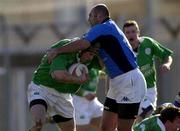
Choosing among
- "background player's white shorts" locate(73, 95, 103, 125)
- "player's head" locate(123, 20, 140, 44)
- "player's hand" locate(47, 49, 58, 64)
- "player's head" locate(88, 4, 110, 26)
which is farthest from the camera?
"background player's white shorts" locate(73, 95, 103, 125)

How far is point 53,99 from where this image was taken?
43.1 feet

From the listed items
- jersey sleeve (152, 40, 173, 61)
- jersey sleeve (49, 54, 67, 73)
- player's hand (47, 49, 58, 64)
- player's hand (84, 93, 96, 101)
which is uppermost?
player's hand (47, 49, 58, 64)

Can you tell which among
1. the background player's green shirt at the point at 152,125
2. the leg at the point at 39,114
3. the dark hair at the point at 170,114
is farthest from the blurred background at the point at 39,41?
the dark hair at the point at 170,114

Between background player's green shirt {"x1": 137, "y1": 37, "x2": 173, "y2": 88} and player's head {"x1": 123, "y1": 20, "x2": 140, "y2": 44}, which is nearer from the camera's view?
player's head {"x1": 123, "y1": 20, "x2": 140, "y2": 44}

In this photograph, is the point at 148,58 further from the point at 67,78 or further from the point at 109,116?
the point at 67,78

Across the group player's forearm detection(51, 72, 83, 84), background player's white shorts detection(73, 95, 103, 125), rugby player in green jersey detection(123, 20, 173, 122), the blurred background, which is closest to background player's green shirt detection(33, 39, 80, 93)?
player's forearm detection(51, 72, 83, 84)

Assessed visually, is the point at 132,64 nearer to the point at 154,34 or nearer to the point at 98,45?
the point at 98,45

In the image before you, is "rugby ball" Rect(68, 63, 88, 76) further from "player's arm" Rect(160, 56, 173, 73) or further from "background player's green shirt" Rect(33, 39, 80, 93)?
"player's arm" Rect(160, 56, 173, 73)

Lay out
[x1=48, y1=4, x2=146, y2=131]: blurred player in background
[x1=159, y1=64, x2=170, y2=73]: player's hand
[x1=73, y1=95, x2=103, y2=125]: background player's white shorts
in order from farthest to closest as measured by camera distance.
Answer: [x1=73, y1=95, x2=103, y2=125]: background player's white shorts < [x1=159, y1=64, x2=170, y2=73]: player's hand < [x1=48, y1=4, x2=146, y2=131]: blurred player in background

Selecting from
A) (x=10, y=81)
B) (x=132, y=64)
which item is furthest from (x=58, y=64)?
(x=10, y=81)

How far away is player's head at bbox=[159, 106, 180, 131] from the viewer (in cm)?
1188

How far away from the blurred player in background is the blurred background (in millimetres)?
6799

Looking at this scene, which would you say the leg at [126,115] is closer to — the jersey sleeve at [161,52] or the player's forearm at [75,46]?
the player's forearm at [75,46]

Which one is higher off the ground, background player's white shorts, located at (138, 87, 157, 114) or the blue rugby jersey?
the blue rugby jersey
